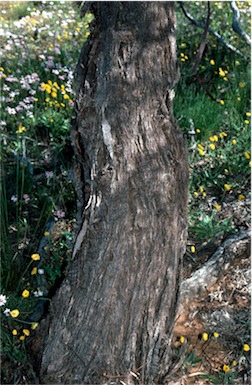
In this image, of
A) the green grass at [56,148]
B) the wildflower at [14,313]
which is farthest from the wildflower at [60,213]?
the wildflower at [14,313]

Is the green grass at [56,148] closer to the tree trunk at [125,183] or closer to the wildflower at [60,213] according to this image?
the wildflower at [60,213]

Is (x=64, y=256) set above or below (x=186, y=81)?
below

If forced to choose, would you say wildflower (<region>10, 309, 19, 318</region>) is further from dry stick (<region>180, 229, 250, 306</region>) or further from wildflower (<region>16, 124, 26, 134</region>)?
wildflower (<region>16, 124, 26, 134</region>)

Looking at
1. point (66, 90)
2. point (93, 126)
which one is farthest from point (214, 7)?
point (93, 126)

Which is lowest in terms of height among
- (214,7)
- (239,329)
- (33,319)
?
(239,329)

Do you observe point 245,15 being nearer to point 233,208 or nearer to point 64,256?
point 233,208

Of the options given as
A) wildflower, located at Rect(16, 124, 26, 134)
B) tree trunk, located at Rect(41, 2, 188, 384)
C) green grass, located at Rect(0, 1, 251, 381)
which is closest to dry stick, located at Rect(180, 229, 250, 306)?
green grass, located at Rect(0, 1, 251, 381)

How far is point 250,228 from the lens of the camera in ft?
9.75

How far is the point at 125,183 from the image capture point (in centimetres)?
192

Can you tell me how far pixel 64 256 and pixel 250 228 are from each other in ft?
3.56

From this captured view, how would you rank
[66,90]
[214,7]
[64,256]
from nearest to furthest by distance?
[64,256] < [66,90] < [214,7]

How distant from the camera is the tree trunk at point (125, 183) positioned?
1938 mm

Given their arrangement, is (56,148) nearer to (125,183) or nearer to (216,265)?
(216,265)

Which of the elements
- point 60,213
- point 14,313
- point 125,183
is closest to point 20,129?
Result: point 60,213
